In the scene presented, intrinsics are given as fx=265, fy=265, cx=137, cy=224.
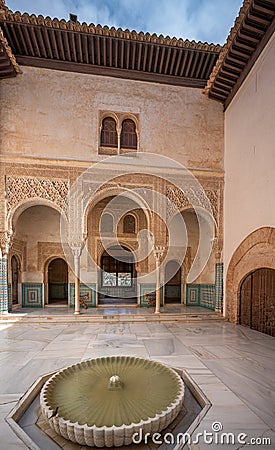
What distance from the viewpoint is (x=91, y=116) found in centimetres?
609

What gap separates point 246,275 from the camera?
212 inches

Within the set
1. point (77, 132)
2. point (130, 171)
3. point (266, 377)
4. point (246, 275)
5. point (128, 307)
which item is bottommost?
point (128, 307)

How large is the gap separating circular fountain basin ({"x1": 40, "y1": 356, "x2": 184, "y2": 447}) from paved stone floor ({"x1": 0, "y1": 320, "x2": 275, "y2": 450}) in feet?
0.93

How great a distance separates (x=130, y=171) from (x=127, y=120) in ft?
4.12

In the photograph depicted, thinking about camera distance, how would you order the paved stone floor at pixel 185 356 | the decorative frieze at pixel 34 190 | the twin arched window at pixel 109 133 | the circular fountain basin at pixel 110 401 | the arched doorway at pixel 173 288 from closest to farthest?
the circular fountain basin at pixel 110 401
the paved stone floor at pixel 185 356
the decorative frieze at pixel 34 190
the twin arched window at pixel 109 133
the arched doorway at pixel 173 288

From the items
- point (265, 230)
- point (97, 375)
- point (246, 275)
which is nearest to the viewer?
point (97, 375)

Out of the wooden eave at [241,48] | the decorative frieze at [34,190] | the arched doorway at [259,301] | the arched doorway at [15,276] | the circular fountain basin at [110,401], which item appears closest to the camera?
the circular fountain basin at [110,401]

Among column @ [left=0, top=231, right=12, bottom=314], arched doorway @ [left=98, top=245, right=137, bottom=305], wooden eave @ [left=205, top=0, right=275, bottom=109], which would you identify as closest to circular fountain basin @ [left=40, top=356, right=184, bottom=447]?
column @ [left=0, top=231, right=12, bottom=314]

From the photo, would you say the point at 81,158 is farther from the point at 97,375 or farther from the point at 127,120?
the point at 97,375

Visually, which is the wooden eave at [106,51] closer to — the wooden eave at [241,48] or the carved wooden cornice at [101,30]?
the carved wooden cornice at [101,30]

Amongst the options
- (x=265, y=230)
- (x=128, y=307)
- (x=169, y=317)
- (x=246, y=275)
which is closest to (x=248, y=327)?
(x=246, y=275)

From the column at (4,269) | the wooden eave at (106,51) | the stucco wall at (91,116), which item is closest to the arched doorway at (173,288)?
the stucco wall at (91,116)

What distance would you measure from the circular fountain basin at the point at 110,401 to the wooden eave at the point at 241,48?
18.4ft

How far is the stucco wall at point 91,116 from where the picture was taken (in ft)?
19.1
